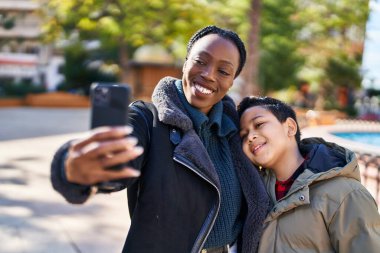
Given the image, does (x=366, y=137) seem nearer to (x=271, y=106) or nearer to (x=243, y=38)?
(x=243, y=38)

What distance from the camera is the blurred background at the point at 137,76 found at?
5.07m

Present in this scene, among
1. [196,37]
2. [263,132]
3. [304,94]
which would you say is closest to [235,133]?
[263,132]

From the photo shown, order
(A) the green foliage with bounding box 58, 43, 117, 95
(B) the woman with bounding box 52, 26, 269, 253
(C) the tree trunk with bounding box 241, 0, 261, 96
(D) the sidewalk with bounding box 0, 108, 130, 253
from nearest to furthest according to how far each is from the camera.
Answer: (B) the woman with bounding box 52, 26, 269, 253
(D) the sidewalk with bounding box 0, 108, 130, 253
(C) the tree trunk with bounding box 241, 0, 261, 96
(A) the green foliage with bounding box 58, 43, 117, 95

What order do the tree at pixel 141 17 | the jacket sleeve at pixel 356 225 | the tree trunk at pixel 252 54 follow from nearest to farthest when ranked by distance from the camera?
the jacket sleeve at pixel 356 225
the tree trunk at pixel 252 54
the tree at pixel 141 17

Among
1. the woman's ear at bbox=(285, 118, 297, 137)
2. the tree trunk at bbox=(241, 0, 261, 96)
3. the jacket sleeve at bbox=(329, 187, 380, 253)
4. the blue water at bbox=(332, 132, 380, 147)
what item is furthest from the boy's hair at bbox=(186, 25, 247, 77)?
the blue water at bbox=(332, 132, 380, 147)

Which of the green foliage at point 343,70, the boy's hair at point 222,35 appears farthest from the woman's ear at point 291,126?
the green foliage at point 343,70

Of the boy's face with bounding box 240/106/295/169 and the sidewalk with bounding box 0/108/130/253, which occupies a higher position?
the boy's face with bounding box 240/106/295/169

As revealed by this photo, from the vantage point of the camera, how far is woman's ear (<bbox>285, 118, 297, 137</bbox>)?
215cm

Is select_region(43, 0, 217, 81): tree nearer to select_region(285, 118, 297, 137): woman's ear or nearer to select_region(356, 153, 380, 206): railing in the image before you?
select_region(356, 153, 380, 206): railing

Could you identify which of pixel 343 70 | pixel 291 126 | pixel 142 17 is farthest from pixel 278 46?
pixel 291 126

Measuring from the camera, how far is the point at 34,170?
24.8 feet

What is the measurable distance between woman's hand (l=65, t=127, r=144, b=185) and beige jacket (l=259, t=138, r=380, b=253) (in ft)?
3.24

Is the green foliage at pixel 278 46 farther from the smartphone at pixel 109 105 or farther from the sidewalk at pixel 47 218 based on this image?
the smartphone at pixel 109 105

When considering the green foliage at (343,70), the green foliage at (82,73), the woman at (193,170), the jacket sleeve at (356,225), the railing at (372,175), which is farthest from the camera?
the green foliage at (82,73)
